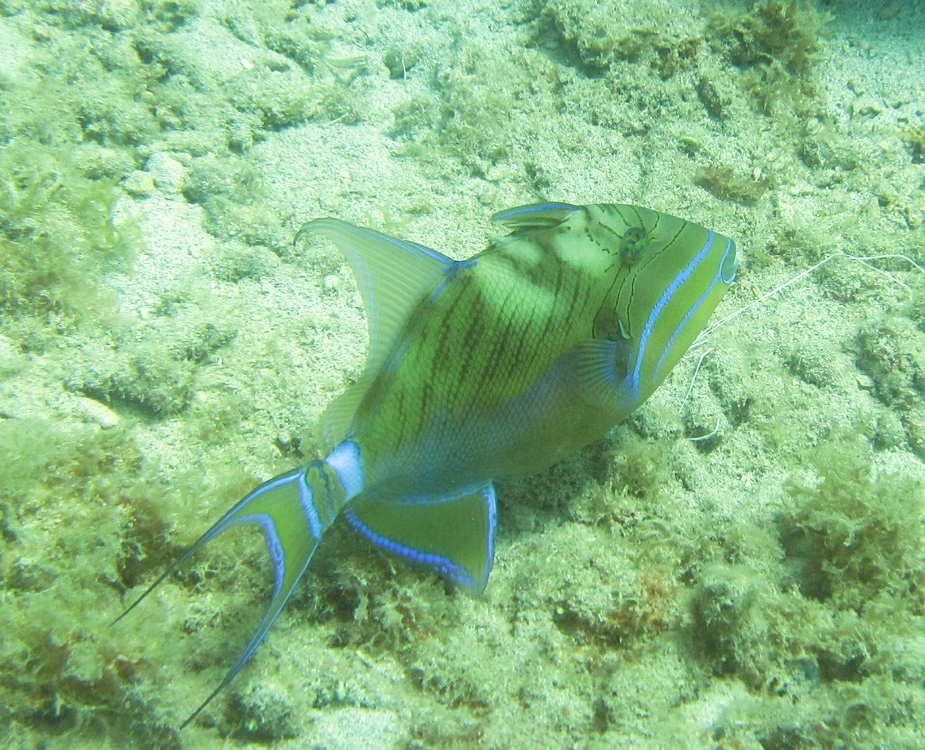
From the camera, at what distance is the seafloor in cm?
169

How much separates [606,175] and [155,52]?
320 centimetres

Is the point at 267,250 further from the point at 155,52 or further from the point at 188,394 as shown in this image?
the point at 155,52

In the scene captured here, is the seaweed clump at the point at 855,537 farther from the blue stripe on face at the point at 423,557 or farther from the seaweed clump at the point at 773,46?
the seaweed clump at the point at 773,46

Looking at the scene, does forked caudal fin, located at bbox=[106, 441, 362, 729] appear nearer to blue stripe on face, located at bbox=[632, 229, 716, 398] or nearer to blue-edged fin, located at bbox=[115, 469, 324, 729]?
blue-edged fin, located at bbox=[115, 469, 324, 729]

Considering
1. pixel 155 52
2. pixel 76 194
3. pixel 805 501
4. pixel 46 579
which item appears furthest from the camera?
pixel 155 52

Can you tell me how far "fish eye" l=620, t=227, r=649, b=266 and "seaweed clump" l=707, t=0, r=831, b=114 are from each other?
2.17 metres

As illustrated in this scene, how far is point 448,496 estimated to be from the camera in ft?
5.77

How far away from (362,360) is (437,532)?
1028 millimetres

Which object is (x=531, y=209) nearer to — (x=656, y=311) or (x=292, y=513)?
(x=656, y=311)

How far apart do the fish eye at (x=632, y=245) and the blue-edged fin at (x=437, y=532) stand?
94 cm

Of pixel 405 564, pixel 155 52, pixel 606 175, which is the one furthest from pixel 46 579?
pixel 155 52

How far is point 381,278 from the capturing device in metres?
1.74

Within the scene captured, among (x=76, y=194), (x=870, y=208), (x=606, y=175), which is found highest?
(x=870, y=208)

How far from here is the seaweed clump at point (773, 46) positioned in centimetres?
315
